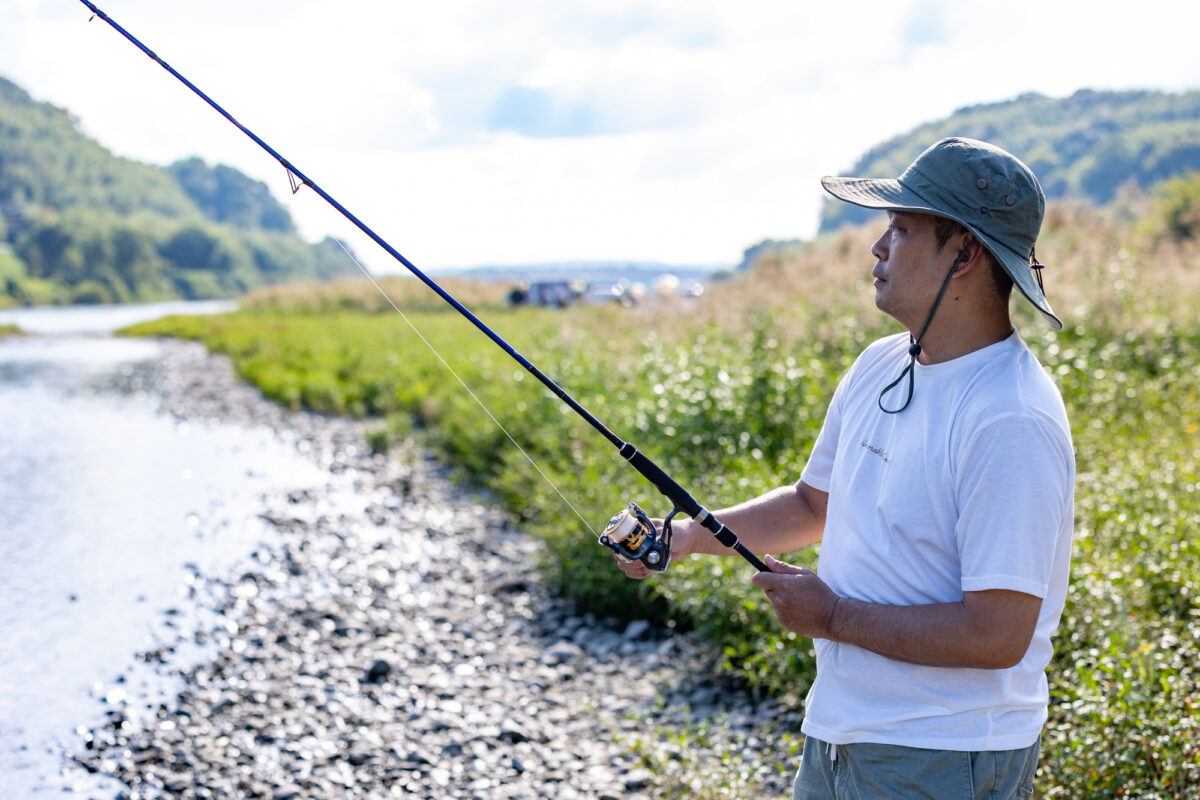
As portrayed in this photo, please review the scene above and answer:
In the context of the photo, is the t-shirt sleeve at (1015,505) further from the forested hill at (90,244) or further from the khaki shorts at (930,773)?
the forested hill at (90,244)

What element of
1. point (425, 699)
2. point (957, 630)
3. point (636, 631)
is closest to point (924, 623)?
point (957, 630)

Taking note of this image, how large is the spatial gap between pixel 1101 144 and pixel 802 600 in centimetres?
4774

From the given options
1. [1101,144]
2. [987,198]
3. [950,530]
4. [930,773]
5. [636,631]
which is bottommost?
[636,631]

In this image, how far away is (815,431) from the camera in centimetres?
680

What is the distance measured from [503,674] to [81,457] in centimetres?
1254

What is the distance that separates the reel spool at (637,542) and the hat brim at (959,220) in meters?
0.97

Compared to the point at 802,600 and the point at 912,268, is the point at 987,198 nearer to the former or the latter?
the point at 912,268

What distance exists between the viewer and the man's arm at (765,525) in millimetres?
2592

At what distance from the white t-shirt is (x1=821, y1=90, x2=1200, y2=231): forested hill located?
35.0 metres

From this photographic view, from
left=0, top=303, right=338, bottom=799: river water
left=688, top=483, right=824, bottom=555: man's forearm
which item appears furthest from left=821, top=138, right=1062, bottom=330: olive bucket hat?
left=0, top=303, right=338, bottom=799: river water

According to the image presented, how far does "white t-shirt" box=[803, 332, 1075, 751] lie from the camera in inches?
69.6

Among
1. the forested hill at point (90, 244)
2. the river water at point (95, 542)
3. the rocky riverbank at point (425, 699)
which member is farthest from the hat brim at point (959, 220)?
the forested hill at point (90, 244)

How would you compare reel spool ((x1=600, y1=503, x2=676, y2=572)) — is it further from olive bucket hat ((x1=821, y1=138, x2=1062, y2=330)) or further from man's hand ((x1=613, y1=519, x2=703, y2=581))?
olive bucket hat ((x1=821, y1=138, x2=1062, y2=330))

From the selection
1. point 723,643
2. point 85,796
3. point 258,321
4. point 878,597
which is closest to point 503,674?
point 723,643
